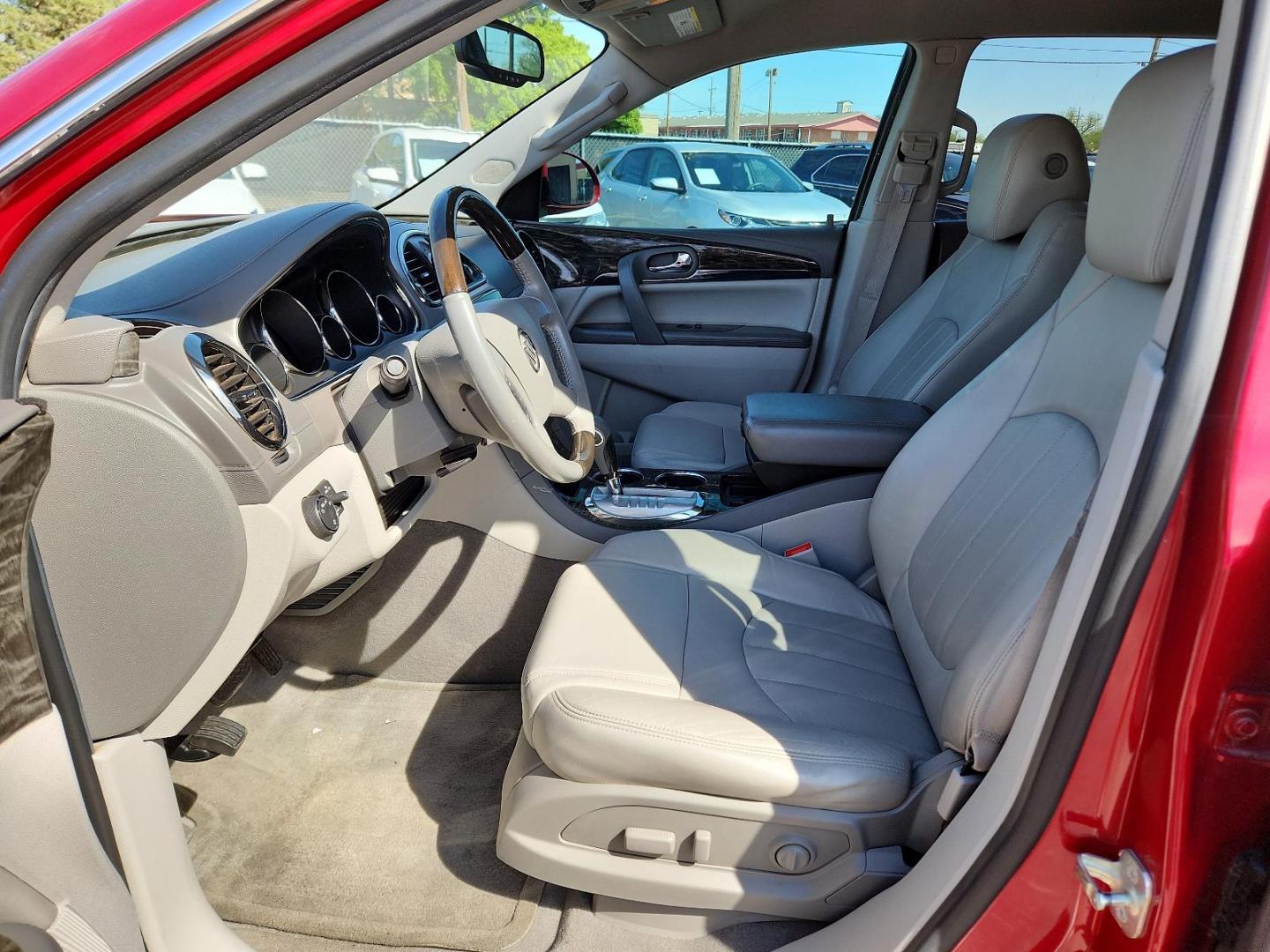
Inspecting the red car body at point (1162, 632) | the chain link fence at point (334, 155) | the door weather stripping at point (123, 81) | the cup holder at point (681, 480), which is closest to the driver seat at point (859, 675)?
the red car body at point (1162, 632)

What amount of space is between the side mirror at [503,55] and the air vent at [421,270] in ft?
1.55

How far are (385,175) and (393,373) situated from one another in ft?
5.96

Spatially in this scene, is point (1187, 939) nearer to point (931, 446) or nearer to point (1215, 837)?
point (1215, 837)

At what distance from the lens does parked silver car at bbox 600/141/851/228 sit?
9.23ft

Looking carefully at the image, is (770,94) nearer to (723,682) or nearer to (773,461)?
(773,461)

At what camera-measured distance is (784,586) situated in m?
A: 1.58

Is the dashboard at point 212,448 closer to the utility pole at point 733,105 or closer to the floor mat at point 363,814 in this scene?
the floor mat at point 363,814

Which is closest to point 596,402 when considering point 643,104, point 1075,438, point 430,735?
point 643,104

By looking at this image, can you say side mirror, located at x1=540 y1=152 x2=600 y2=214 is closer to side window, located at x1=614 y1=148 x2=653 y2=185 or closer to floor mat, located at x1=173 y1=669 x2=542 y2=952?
side window, located at x1=614 y1=148 x2=653 y2=185

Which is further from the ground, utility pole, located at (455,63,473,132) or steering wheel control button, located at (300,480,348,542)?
utility pole, located at (455,63,473,132)

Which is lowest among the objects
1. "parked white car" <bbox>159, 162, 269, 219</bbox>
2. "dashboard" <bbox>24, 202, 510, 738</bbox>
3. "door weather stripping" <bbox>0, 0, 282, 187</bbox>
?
"dashboard" <bbox>24, 202, 510, 738</bbox>

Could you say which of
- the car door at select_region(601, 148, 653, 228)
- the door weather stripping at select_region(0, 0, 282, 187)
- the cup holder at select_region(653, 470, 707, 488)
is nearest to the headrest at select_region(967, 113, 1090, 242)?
the cup holder at select_region(653, 470, 707, 488)

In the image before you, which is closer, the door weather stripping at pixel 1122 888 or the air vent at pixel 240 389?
the door weather stripping at pixel 1122 888

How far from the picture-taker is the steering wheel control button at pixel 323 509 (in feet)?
4.15
